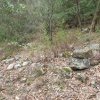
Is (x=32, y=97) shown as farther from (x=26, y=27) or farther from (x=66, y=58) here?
(x=26, y=27)

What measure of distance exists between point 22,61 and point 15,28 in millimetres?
4947

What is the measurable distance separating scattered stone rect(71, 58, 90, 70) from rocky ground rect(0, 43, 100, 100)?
0.09 metres

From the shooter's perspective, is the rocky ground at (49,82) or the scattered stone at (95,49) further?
→ the scattered stone at (95,49)

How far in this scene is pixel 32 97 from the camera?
20.7 feet

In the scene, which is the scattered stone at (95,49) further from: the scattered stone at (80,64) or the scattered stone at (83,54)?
the scattered stone at (80,64)

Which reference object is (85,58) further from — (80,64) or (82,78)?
(82,78)

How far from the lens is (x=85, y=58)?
7.42 meters

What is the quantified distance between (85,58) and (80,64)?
350mm

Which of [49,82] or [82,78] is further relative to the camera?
[49,82]

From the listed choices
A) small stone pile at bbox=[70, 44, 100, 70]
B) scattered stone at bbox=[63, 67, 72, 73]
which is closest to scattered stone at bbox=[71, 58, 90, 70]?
small stone pile at bbox=[70, 44, 100, 70]

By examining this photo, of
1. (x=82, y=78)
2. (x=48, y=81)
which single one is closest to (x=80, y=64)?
(x=82, y=78)

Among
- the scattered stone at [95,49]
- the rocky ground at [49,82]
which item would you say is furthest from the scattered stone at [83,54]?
the rocky ground at [49,82]

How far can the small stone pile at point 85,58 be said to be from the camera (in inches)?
281

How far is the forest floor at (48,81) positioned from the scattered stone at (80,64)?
13cm
